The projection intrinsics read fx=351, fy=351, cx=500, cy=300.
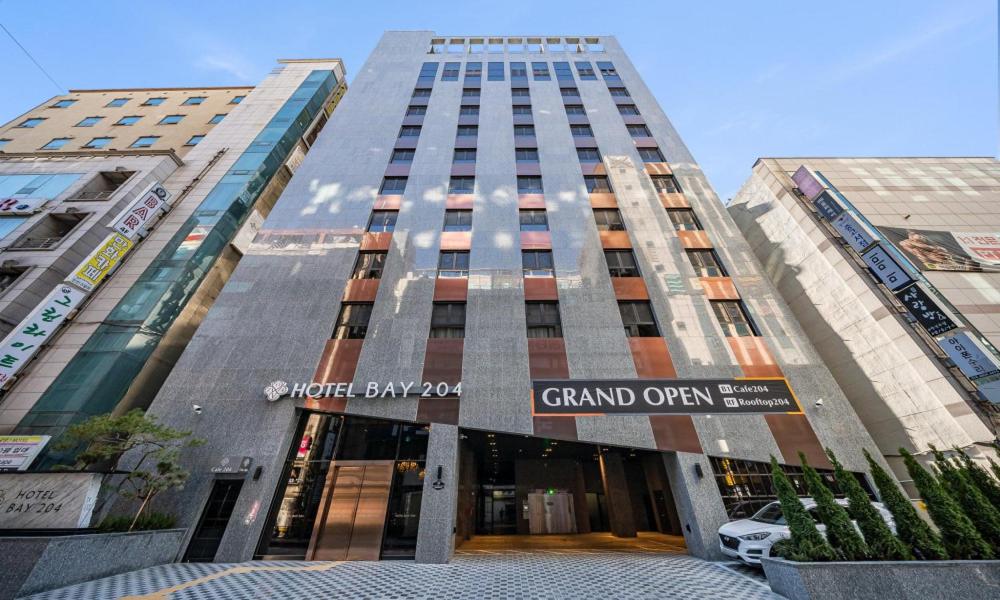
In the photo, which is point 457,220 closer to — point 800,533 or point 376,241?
point 376,241

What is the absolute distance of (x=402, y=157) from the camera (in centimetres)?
2430

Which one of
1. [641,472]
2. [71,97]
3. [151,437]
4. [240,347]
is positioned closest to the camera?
[151,437]

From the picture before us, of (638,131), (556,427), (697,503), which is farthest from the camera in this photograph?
(638,131)

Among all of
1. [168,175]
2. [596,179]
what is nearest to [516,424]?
[596,179]

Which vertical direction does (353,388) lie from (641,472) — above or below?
above

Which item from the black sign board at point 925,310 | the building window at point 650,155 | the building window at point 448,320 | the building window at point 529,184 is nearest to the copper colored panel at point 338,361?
the building window at point 448,320

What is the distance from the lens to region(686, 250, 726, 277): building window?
1834 cm

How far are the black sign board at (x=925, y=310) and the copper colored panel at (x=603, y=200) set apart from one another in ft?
47.7

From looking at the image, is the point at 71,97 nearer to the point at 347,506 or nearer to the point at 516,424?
the point at 347,506

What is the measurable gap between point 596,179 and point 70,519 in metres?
26.5

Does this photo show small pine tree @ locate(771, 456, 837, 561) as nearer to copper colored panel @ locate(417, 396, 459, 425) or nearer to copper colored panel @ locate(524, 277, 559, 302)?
copper colored panel @ locate(417, 396, 459, 425)

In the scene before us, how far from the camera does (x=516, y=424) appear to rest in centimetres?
1351

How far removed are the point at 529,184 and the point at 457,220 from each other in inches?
225

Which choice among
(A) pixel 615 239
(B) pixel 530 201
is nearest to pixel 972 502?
(A) pixel 615 239
